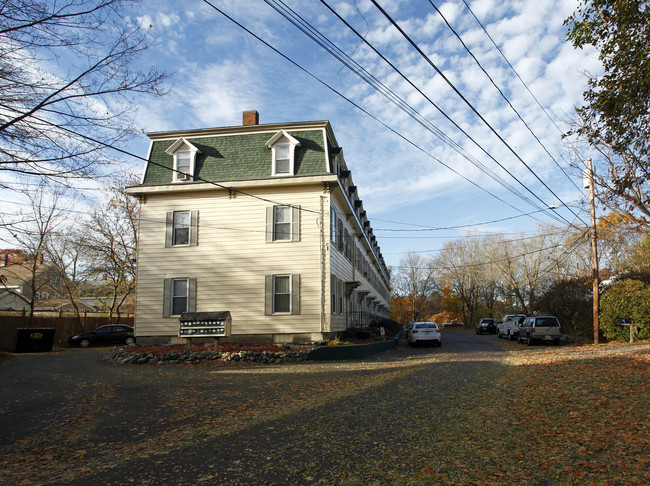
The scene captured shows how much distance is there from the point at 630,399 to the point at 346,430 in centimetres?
538

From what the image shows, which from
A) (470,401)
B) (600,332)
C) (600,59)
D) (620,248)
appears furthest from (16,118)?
(620,248)

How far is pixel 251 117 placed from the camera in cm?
2234

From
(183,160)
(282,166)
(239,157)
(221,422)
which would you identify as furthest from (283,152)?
(221,422)

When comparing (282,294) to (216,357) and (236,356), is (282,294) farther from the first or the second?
(216,357)

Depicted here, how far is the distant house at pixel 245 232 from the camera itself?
19.1 m

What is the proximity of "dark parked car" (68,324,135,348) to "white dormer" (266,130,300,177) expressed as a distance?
578 inches

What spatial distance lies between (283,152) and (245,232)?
3873 mm

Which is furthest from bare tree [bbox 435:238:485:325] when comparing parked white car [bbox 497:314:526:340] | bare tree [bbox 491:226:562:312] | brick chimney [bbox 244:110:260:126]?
brick chimney [bbox 244:110:260:126]

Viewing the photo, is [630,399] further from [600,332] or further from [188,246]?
[600,332]

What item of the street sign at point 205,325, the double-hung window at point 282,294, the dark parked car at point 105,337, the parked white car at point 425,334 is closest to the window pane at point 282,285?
the double-hung window at point 282,294

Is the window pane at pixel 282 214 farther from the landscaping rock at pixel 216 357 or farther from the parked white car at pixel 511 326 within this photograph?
the parked white car at pixel 511 326

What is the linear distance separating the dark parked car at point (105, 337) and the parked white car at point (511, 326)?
24444mm

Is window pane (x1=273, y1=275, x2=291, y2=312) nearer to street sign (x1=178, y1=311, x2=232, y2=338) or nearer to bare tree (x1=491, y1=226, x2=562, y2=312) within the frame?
street sign (x1=178, y1=311, x2=232, y2=338)

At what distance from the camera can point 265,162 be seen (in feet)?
66.0
